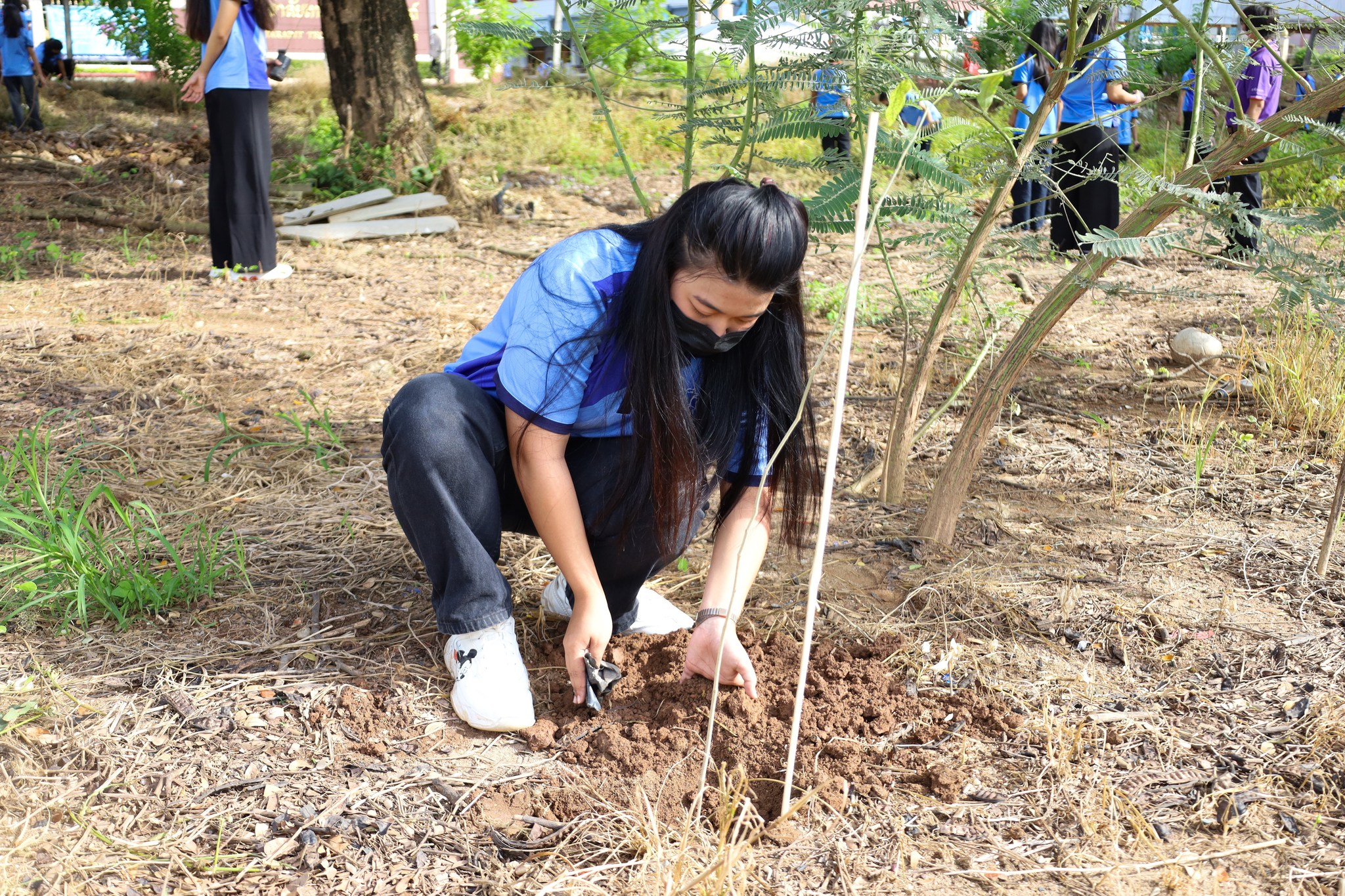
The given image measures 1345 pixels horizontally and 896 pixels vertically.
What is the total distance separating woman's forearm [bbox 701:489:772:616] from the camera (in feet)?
6.28

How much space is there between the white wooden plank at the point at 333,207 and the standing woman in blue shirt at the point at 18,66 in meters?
4.64

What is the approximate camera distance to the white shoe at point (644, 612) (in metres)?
2.23

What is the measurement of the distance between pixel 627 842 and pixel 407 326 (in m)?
3.24

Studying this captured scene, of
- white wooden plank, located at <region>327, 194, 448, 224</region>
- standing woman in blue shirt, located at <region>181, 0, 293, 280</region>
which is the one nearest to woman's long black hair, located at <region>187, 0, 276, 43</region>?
standing woman in blue shirt, located at <region>181, 0, 293, 280</region>

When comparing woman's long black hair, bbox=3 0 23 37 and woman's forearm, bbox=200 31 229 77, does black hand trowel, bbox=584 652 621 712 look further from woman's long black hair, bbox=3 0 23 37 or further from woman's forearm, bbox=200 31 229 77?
woman's long black hair, bbox=3 0 23 37

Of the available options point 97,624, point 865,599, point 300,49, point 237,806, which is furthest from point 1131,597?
point 300,49

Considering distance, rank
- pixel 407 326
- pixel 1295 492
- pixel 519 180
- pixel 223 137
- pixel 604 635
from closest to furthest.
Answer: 1. pixel 604 635
2. pixel 1295 492
3. pixel 407 326
4. pixel 223 137
5. pixel 519 180

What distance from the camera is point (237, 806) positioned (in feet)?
5.42

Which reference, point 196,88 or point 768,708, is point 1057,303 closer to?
point 768,708

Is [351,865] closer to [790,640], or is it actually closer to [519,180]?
[790,640]

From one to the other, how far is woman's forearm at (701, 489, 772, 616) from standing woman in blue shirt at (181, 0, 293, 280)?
12.1 ft

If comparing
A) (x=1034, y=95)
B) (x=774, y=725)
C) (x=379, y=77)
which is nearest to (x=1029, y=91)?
(x=1034, y=95)

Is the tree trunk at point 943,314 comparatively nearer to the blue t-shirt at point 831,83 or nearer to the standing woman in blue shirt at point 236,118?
the blue t-shirt at point 831,83

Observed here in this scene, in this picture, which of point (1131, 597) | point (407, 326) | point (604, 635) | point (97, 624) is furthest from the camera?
point (407, 326)
